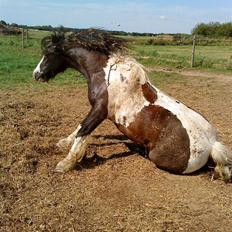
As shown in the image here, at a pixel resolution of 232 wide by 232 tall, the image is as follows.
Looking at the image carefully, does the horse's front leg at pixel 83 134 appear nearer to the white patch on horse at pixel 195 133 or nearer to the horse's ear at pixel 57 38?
the white patch on horse at pixel 195 133

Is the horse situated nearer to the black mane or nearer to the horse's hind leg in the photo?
the black mane

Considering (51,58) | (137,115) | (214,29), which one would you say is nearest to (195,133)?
(137,115)

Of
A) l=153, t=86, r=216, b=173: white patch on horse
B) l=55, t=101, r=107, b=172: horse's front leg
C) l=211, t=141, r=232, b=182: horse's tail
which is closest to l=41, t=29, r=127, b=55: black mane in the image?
l=55, t=101, r=107, b=172: horse's front leg

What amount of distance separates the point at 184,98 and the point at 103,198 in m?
6.84

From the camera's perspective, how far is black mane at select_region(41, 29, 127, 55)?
6141 mm

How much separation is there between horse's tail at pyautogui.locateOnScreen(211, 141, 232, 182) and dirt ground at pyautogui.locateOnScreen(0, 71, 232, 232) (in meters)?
0.11

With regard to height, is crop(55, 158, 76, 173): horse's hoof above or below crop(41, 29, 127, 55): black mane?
below

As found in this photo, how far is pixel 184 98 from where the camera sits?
11.2 meters

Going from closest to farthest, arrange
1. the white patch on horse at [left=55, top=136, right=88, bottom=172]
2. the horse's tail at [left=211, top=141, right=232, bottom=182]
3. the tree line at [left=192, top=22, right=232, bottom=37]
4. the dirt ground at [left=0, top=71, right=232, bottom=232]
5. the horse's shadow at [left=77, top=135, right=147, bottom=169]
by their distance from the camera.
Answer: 1. the dirt ground at [left=0, top=71, right=232, bottom=232]
2. the horse's tail at [left=211, top=141, right=232, bottom=182]
3. the white patch on horse at [left=55, top=136, right=88, bottom=172]
4. the horse's shadow at [left=77, top=135, right=147, bottom=169]
5. the tree line at [left=192, top=22, right=232, bottom=37]

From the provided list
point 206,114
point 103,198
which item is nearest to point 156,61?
point 206,114

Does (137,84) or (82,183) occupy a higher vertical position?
(137,84)

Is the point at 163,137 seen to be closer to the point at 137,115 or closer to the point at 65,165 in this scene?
the point at 137,115

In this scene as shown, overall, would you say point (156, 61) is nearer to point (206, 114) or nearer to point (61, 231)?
point (206, 114)

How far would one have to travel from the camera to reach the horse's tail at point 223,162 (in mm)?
5441
